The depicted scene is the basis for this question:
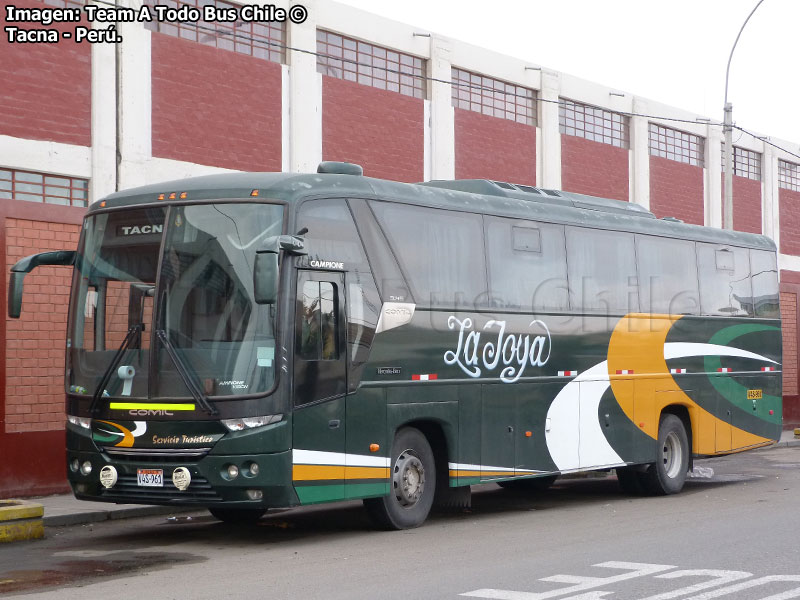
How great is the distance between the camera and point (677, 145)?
103ft

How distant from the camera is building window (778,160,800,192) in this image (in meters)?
35.8

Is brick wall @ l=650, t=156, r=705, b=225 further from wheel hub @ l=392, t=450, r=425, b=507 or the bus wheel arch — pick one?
wheel hub @ l=392, t=450, r=425, b=507

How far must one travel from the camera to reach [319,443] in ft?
37.3

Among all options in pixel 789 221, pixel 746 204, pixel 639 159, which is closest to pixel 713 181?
pixel 746 204

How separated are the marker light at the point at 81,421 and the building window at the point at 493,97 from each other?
14.0 metres

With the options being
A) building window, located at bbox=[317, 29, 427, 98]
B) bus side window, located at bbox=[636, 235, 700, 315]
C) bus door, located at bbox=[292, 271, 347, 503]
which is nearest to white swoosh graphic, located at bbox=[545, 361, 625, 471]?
bus side window, located at bbox=[636, 235, 700, 315]

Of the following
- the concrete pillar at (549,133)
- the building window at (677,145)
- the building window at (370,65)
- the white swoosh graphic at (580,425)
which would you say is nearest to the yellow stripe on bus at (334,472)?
the white swoosh graphic at (580,425)

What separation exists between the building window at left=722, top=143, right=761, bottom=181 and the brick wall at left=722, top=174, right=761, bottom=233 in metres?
0.24

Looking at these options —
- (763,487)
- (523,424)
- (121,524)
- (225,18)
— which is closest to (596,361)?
(523,424)

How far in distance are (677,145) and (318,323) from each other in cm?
2194

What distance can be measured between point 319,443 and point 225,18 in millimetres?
10275

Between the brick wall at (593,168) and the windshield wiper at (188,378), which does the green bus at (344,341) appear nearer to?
the windshield wiper at (188,378)

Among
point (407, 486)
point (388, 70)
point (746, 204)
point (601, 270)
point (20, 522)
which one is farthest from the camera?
point (746, 204)

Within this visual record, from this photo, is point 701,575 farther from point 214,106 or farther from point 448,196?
point 214,106
